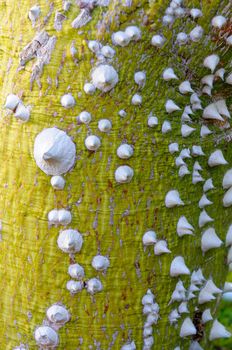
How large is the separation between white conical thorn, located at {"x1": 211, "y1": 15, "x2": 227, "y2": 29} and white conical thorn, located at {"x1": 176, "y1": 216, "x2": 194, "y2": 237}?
0.25m

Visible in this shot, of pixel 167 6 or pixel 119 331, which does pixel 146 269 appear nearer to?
pixel 119 331

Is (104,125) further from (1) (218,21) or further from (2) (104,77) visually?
(1) (218,21)

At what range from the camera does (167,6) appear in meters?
0.72

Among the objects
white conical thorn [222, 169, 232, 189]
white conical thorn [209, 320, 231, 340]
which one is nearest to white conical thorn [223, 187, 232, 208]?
white conical thorn [222, 169, 232, 189]

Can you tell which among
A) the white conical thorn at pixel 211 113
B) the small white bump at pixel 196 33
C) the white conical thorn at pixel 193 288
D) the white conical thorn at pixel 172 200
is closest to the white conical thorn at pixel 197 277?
the white conical thorn at pixel 193 288

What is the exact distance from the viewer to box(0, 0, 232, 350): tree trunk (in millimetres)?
724

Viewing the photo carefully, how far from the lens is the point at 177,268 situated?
2.54ft

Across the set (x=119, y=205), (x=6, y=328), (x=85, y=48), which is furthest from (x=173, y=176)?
(x=6, y=328)

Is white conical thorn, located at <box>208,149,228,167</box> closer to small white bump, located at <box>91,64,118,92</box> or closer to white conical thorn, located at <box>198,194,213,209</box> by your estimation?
white conical thorn, located at <box>198,194,213,209</box>

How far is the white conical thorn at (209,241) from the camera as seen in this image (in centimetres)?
81

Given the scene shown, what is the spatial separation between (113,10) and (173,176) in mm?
223

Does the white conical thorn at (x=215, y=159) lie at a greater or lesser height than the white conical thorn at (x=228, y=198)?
greater

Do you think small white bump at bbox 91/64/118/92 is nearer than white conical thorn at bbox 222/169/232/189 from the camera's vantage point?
Yes

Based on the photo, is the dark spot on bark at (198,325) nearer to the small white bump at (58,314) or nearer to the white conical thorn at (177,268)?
the white conical thorn at (177,268)
